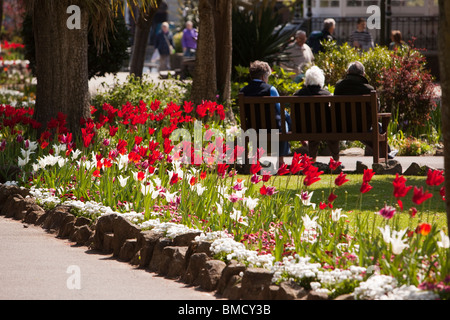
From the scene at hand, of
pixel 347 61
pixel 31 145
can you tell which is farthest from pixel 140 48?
pixel 31 145

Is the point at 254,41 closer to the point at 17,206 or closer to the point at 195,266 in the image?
the point at 17,206

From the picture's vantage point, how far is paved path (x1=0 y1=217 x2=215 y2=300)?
18.2 ft

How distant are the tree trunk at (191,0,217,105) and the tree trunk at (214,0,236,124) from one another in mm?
547

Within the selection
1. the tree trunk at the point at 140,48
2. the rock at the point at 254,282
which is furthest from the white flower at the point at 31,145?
the tree trunk at the point at 140,48

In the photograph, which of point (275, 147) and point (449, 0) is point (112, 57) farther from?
point (449, 0)

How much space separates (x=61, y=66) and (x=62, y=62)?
0.05 metres

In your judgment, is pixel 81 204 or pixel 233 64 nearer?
pixel 81 204

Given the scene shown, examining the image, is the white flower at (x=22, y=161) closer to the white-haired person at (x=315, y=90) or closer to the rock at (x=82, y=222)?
the rock at (x=82, y=222)

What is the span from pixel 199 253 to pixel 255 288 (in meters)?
0.76

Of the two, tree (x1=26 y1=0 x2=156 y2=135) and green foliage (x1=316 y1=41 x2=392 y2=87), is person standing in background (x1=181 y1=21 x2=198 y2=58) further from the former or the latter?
tree (x1=26 y1=0 x2=156 y2=135)

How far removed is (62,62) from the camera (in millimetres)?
11328

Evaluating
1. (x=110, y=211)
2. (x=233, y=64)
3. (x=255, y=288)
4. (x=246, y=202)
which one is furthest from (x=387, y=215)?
(x=233, y=64)


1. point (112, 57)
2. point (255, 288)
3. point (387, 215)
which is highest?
point (112, 57)

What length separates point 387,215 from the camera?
518 cm
